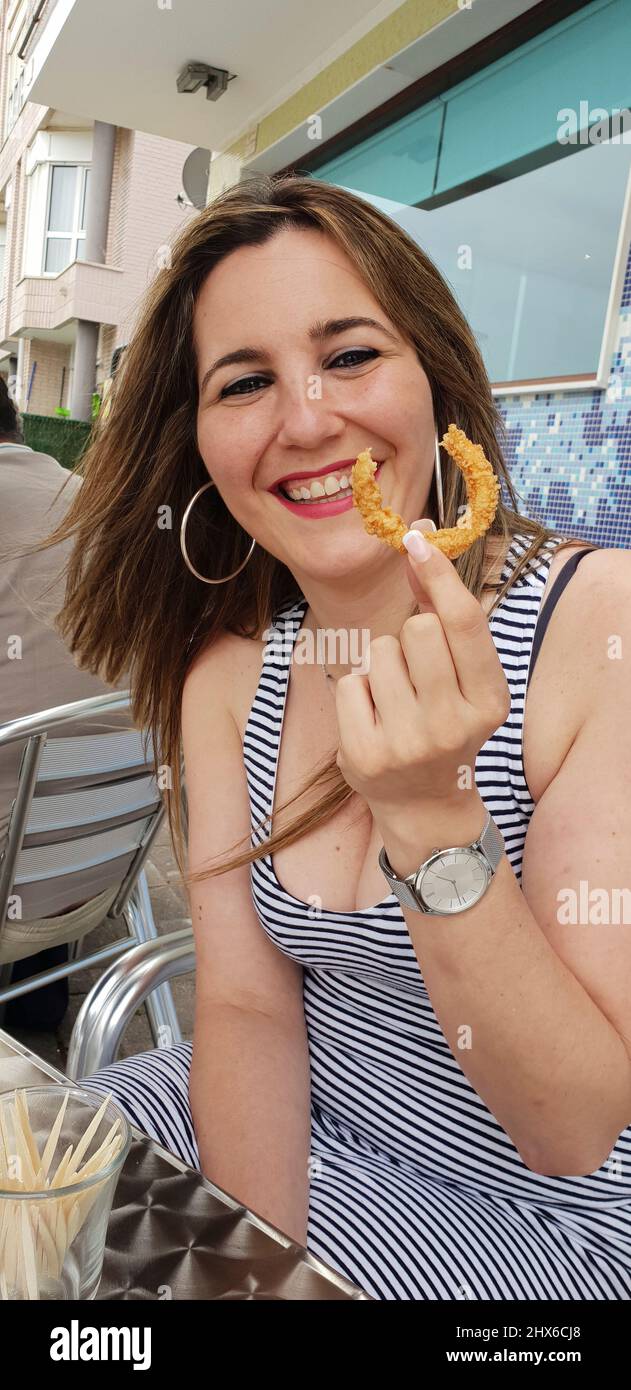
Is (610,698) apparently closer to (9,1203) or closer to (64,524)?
(9,1203)

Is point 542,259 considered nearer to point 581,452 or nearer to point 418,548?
point 581,452

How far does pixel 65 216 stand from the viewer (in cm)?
2569

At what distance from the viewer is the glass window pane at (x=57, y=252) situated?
84.3ft

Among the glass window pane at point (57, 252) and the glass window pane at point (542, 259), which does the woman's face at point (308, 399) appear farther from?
the glass window pane at point (57, 252)

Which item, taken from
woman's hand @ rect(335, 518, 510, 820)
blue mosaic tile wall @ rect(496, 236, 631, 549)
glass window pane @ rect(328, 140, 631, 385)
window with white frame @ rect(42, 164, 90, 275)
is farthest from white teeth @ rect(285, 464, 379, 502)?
window with white frame @ rect(42, 164, 90, 275)

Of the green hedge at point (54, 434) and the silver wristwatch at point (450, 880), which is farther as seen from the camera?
the green hedge at point (54, 434)

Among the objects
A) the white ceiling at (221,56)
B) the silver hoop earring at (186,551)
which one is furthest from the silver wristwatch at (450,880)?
the white ceiling at (221,56)

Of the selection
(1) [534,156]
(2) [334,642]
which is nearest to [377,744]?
(2) [334,642]

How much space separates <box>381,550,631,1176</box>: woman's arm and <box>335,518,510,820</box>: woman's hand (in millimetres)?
51

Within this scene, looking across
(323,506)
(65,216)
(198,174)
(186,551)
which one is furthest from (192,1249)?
(65,216)

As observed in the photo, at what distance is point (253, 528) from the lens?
1451mm

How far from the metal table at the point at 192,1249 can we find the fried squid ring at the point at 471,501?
0.66 m

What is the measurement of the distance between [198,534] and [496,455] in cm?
51

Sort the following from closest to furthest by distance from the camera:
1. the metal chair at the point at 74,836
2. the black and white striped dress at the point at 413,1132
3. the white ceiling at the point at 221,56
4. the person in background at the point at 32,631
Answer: the black and white striped dress at the point at 413,1132
the metal chair at the point at 74,836
the person in background at the point at 32,631
the white ceiling at the point at 221,56
